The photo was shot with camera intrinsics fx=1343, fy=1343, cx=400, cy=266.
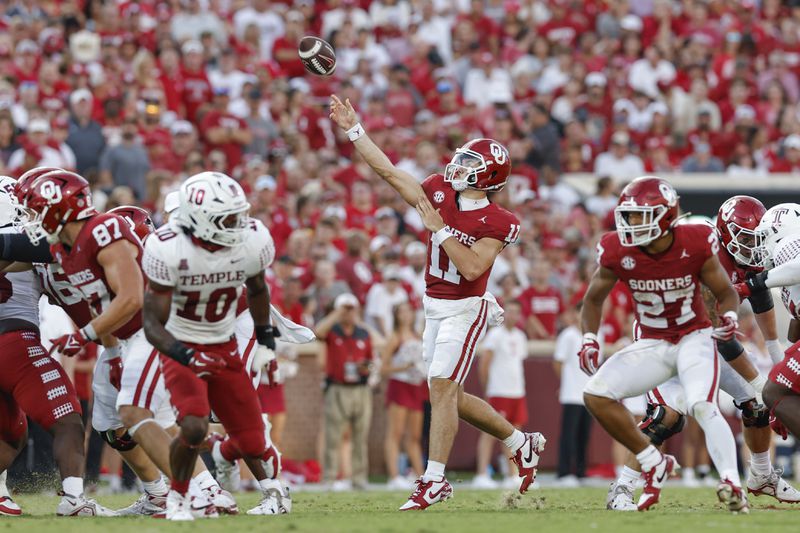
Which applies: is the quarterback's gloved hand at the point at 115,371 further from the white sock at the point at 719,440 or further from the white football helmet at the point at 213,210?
the white sock at the point at 719,440

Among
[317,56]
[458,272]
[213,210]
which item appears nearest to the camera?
[213,210]

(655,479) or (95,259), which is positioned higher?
(95,259)

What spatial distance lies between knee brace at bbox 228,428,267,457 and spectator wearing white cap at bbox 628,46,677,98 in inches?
546

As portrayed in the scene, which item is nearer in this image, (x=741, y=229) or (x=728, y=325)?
(x=728, y=325)

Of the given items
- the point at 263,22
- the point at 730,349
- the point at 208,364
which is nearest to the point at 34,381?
the point at 208,364

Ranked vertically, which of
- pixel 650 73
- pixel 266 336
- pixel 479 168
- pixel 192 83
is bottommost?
pixel 266 336

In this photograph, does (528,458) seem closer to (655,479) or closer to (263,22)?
(655,479)

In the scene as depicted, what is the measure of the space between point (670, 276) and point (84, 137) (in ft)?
31.0

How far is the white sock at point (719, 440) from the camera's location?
770 centimetres

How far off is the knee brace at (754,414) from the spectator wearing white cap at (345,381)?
18.0 feet

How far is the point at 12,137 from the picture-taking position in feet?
50.0

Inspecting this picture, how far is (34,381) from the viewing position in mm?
8328

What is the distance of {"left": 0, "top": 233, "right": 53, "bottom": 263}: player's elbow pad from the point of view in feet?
27.3

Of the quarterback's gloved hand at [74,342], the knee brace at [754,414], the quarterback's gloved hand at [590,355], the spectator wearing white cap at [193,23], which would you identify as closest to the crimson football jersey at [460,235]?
the quarterback's gloved hand at [590,355]
